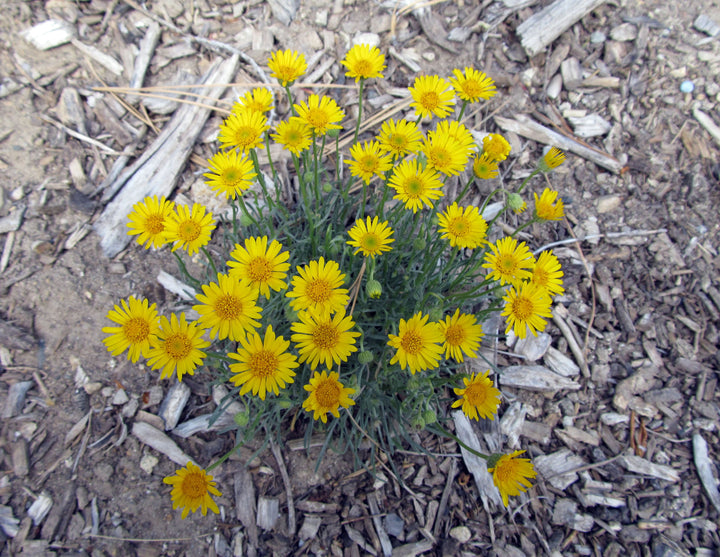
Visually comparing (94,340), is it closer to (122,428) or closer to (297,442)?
(122,428)

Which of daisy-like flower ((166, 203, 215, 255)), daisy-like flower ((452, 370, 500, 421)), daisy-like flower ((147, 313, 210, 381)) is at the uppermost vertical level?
daisy-like flower ((166, 203, 215, 255))

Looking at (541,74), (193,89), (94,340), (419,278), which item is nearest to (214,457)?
(94,340)

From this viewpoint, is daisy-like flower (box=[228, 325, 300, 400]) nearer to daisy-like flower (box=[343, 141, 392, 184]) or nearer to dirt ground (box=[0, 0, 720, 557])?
dirt ground (box=[0, 0, 720, 557])

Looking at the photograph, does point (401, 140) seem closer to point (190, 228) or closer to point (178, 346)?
point (190, 228)

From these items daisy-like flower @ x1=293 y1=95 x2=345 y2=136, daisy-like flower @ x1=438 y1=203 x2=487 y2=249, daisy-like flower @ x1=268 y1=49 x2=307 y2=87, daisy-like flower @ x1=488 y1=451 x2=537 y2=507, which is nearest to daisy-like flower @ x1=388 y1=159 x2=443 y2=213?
daisy-like flower @ x1=438 y1=203 x2=487 y2=249

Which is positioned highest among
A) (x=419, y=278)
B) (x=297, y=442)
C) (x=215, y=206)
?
(x=215, y=206)

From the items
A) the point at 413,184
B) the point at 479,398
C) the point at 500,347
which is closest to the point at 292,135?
the point at 413,184

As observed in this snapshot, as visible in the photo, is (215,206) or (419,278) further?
(215,206)
